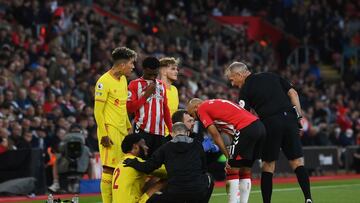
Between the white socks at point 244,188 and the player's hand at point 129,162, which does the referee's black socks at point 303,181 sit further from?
the player's hand at point 129,162

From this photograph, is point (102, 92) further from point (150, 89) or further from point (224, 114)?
point (224, 114)

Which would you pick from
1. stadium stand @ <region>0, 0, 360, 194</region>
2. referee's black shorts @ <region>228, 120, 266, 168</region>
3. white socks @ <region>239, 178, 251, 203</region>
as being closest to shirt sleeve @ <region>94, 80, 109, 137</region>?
referee's black shorts @ <region>228, 120, 266, 168</region>

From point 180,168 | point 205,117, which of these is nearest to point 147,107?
point 205,117

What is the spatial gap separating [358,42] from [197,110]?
80.5ft

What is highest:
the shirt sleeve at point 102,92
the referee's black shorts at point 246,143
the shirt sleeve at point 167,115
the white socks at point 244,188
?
the shirt sleeve at point 102,92

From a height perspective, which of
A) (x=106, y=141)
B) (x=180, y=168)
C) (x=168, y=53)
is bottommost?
(x=180, y=168)

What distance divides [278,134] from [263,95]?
564 millimetres

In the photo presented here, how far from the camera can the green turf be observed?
16.3 metres

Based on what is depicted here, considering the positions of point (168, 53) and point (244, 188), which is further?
point (168, 53)

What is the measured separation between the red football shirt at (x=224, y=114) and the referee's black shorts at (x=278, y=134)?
27.4 inches

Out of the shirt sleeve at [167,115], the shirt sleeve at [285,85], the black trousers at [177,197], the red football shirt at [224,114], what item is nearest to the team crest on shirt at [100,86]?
the shirt sleeve at [167,115]

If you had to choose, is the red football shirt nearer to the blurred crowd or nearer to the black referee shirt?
the black referee shirt

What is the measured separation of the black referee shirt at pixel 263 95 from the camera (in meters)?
13.7

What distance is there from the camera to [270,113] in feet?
45.2
